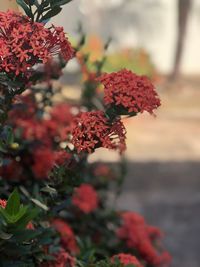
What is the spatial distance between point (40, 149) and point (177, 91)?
745 inches

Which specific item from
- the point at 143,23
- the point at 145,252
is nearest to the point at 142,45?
the point at 143,23

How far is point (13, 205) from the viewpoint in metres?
2.18

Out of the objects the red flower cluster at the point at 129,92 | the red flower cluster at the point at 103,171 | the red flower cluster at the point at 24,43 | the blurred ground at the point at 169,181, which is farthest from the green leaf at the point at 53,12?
the blurred ground at the point at 169,181

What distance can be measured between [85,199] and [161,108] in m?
14.5

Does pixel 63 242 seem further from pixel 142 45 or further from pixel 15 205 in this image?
pixel 142 45

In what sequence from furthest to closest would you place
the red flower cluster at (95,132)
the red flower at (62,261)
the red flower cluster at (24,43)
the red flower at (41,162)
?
the red flower at (41,162)
the red flower at (62,261)
the red flower cluster at (95,132)
the red flower cluster at (24,43)

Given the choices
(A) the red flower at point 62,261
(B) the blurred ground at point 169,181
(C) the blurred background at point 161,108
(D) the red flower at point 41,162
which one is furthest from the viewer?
(C) the blurred background at point 161,108

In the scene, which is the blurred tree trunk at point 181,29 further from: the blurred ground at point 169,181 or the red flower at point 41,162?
the red flower at point 41,162

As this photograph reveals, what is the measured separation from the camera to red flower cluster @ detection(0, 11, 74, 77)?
2379 mm

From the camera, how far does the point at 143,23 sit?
26141mm

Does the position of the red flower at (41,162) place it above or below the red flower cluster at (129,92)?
above

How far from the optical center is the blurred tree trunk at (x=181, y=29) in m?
21.0

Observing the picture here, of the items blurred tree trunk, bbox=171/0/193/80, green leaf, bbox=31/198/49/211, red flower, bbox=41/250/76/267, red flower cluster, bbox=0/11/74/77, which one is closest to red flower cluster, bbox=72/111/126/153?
red flower cluster, bbox=0/11/74/77

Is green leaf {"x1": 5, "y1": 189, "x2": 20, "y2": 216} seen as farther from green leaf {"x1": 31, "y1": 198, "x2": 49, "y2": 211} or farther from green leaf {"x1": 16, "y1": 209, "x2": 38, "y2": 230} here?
green leaf {"x1": 31, "y1": 198, "x2": 49, "y2": 211}
